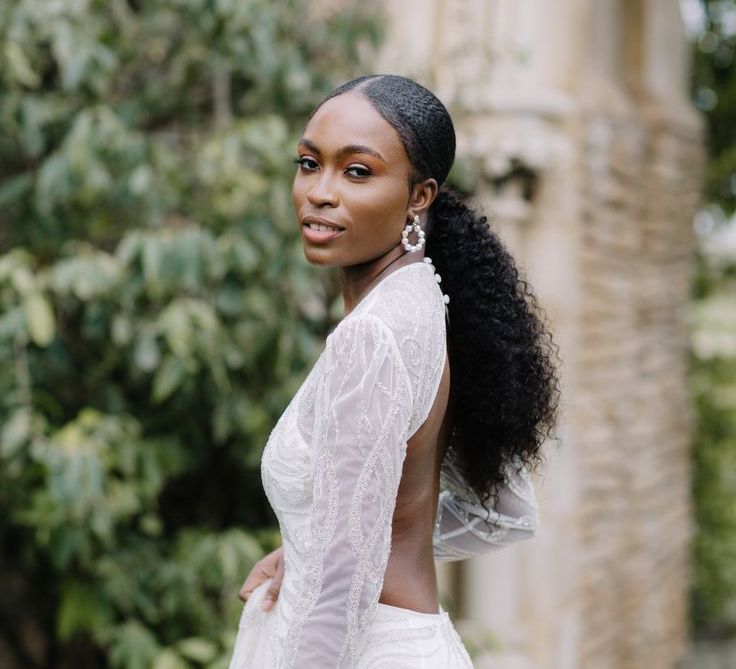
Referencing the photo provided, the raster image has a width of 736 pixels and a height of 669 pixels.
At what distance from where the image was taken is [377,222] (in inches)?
57.3

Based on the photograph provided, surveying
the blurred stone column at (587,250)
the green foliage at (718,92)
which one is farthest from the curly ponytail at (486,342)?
the green foliage at (718,92)

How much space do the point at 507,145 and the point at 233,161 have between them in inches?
48.5

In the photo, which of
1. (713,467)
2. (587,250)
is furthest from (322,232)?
(713,467)

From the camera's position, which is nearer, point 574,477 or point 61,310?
point 61,310

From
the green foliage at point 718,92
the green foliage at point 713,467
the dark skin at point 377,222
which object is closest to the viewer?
the dark skin at point 377,222

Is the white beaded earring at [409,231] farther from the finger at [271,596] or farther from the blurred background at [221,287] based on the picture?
the blurred background at [221,287]

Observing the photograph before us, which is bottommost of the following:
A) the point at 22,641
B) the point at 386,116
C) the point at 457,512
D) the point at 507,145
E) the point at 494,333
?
the point at 22,641

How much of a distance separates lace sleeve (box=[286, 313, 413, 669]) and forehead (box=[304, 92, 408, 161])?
0.23m

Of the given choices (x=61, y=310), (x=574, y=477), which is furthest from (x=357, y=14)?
(x=574, y=477)

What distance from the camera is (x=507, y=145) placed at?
391 centimetres

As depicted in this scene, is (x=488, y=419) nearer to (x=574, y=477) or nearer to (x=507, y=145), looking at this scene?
(x=507, y=145)

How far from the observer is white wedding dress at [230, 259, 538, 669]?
1.34 meters

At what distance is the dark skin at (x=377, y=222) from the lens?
1439 mm

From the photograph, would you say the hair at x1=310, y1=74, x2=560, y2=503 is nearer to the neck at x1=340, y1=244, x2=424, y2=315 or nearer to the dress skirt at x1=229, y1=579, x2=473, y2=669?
the neck at x1=340, y1=244, x2=424, y2=315
